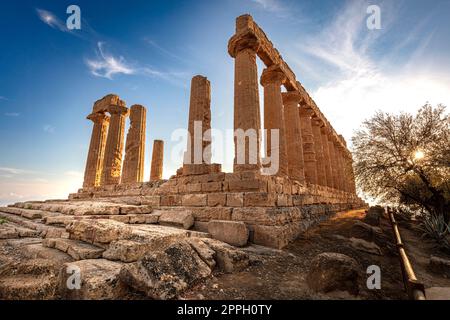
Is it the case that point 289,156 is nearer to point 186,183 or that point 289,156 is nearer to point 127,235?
point 186,183

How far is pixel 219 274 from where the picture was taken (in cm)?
351

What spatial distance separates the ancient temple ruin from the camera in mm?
5957

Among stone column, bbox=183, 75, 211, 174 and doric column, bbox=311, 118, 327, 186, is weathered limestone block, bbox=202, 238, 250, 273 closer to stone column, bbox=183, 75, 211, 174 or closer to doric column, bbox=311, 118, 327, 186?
stone column, bbox=183, 75, 211, 174

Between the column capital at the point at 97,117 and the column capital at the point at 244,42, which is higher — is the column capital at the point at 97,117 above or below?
below

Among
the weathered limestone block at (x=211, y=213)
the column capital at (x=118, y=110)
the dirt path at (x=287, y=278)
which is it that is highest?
the column capital at (x=118, y=110)

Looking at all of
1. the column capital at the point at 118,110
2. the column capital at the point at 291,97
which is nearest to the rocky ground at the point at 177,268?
the column capital at the point at 291,97

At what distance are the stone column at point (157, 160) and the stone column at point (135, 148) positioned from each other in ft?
7.46

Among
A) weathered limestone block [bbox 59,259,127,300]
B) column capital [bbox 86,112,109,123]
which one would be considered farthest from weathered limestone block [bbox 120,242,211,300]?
column capital [bbox 86,112,109,123]

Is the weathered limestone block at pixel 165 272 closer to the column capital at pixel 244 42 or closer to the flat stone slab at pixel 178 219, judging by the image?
the flat stone slab at pixel 178 219

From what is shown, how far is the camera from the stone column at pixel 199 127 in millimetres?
8445

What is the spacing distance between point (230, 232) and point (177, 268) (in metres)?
2.37
